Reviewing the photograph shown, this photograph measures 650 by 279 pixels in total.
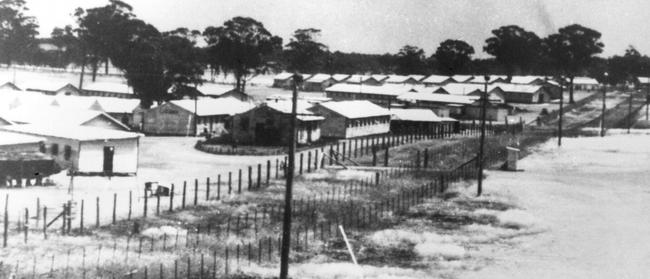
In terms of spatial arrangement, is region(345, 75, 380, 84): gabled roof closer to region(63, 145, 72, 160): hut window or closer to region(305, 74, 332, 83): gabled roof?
region(305, 74, 332, 83): gabled roof

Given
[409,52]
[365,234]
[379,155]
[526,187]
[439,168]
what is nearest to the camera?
[365,234]

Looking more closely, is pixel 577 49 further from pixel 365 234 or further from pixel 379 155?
pixel 365 234

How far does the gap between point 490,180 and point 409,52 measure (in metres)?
130

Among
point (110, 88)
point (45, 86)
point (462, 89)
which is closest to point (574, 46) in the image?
point (462, 89)

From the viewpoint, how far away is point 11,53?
352 ft

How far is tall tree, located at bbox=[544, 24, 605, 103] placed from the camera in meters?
123

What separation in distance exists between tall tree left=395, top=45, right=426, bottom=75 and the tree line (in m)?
0.23

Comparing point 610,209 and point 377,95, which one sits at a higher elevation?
point 377,95

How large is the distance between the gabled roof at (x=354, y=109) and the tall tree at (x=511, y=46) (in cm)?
7615

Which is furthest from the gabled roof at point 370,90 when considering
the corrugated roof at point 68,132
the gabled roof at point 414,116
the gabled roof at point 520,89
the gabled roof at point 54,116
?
the corrugated roof at point 68,132

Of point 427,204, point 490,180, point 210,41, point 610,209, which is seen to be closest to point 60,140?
point 427,204

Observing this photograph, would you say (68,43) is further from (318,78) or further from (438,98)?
(438,98)

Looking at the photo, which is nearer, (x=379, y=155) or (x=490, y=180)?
(x=490, y=180)

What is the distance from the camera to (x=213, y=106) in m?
73.1
